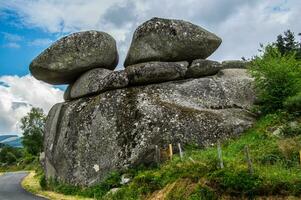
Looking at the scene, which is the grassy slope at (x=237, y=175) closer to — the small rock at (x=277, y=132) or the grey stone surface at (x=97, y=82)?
the small rock at (x=277, y=132)

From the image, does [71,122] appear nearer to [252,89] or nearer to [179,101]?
[179,101]

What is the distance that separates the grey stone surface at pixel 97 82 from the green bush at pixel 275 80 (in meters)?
7.78

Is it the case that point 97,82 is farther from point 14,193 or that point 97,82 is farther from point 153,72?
point 14,193

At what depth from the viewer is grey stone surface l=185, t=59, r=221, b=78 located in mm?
30109

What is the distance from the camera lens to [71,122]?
29375 mm

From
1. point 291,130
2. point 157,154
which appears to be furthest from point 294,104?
point 157,154

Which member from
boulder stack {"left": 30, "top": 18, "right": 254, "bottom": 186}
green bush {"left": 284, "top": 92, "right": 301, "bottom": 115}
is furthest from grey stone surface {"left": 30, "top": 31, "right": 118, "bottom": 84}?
green bush {"left": 284, "top": 92, "right": 301, "bottom": 115}

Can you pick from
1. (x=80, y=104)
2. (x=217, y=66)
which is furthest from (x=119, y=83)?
(x=217, y=66)

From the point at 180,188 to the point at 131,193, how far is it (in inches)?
151

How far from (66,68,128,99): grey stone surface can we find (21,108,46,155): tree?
205 feet

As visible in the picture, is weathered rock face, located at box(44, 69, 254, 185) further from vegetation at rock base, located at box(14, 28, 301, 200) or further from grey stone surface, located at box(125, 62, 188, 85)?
vegetation at rock base, located at box(14, 28, 301, 200)

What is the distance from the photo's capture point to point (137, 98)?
27.5 m

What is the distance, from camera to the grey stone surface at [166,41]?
3009cm

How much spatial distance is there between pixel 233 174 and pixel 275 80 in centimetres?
1271
